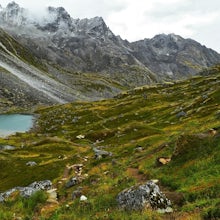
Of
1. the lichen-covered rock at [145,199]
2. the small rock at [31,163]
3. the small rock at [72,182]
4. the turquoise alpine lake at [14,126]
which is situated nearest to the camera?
the lichen-covered rock at [145,199]

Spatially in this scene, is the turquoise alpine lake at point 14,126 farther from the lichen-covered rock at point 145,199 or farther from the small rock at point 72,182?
the lichen-covered rock at point 145,199

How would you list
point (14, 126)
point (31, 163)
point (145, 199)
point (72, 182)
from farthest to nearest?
1. point (14, 126)
2. point (31, 163)
3. point (72, 182)
4. point (145, 199)

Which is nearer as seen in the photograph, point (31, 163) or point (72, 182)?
point (72, 182)

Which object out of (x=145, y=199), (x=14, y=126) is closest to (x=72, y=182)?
(x=145, y=199)

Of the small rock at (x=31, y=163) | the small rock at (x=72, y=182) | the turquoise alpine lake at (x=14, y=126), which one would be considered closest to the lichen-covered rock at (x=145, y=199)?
the small rock at (x=72, y=182)

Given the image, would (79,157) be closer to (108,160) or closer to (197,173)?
(108,160)

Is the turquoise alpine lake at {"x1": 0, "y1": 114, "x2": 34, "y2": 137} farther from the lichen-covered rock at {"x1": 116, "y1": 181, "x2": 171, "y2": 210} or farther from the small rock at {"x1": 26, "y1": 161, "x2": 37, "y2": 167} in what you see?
the lichen-covered rock at {"x1": 116, "y1": 181, "x2": 171, "y2": 210}

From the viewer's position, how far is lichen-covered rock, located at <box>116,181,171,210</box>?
22.2 meters

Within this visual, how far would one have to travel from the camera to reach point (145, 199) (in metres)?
22.5

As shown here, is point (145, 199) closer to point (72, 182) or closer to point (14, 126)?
point (72, 182)

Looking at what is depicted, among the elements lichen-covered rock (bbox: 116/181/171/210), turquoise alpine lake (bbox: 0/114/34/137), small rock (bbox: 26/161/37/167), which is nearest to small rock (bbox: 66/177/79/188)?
lichen-covered rock (bbox: 116/181/171/210)

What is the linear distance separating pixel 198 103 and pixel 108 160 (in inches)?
2365

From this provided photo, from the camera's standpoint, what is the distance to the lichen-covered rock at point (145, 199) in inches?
875

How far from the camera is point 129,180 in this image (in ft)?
104
